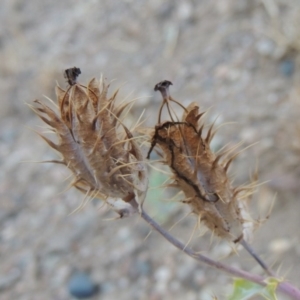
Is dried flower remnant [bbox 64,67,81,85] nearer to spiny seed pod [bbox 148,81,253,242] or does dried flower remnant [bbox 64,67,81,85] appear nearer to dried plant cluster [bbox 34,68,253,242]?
dried plant cluster [bbox 34,68,253,242]

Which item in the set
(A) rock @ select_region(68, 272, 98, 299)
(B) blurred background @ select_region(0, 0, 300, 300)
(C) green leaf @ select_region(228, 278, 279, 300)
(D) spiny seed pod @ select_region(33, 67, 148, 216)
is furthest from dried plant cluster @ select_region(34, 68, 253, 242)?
(A) rock @ select_region(68, 272, 98, 299)

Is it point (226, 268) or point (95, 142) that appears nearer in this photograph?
point (95, 142)

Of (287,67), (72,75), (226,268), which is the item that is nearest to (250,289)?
(226,268)

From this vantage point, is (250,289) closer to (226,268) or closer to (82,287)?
(226,268)

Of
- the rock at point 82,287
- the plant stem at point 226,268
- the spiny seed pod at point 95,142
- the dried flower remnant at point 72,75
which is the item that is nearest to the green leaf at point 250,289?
the plant stem at point 226,268

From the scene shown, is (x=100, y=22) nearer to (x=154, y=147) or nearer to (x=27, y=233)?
(x=27, y=233)

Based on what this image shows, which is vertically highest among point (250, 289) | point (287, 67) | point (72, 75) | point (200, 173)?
point (287, 67)

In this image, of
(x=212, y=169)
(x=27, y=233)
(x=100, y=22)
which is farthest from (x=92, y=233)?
(x=100, y=22)
